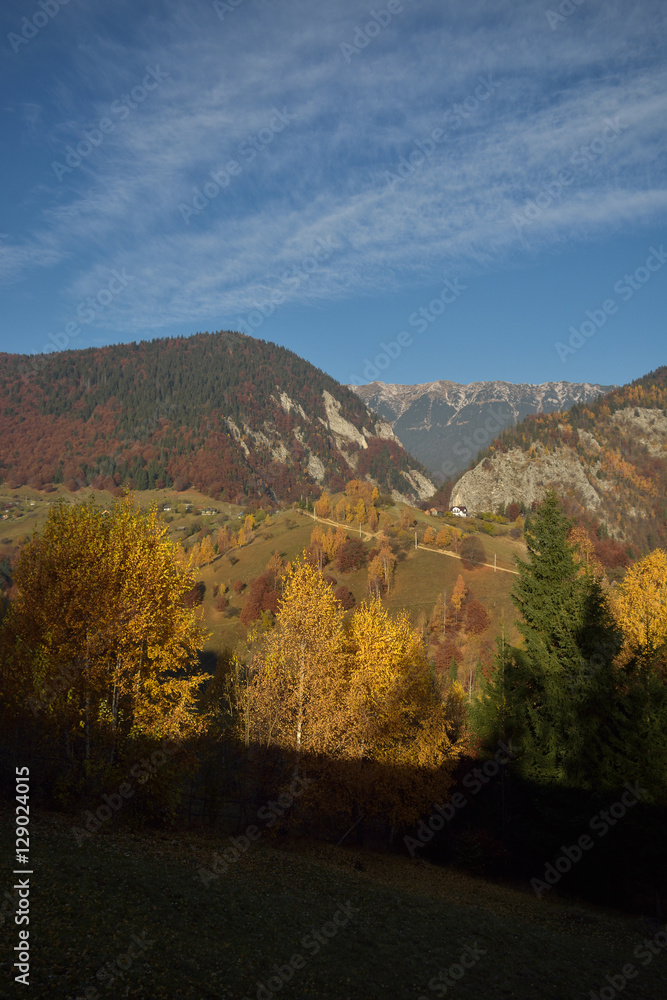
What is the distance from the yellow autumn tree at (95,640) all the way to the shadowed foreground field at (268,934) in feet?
10.6

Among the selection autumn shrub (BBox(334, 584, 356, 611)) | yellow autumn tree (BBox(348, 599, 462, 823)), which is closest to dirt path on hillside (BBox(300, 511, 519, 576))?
autumn shrub (BBox(334, 584, 356, 611))

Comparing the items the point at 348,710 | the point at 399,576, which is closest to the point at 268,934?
the point at 348,710

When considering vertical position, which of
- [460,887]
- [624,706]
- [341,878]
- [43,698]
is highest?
[43,698]

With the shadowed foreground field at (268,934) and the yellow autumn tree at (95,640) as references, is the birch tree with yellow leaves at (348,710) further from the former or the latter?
the yellow autumn tree at (95,640)

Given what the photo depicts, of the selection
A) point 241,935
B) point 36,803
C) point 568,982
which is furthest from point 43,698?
point 568,982

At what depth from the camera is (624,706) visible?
24.7 m

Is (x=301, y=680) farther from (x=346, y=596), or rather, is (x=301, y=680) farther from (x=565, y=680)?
(x=346, y=596)

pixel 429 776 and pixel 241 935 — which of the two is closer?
pixel 241 935

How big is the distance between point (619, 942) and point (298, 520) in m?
160

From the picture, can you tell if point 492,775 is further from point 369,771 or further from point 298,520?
point 298,520

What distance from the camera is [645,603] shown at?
133ft

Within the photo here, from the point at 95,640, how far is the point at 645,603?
40.4 m

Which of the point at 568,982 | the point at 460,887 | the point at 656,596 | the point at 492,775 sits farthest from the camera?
the point at 656,596

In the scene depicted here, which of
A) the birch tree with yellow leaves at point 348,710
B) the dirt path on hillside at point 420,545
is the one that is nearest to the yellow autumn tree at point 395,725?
the birch tree with yellow leaves at point 348,710
